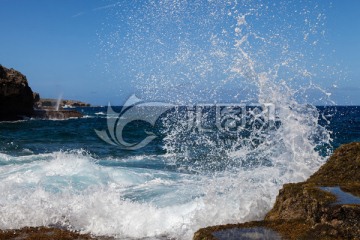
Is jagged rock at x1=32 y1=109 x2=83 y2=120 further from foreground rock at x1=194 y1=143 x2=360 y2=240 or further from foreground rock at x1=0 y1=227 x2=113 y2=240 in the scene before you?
foreground rock at x1=194 y1=143 x2=360 y2=240

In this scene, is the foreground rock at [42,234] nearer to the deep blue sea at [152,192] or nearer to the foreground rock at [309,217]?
the deep blue sea at [152,192]

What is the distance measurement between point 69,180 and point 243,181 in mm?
4861

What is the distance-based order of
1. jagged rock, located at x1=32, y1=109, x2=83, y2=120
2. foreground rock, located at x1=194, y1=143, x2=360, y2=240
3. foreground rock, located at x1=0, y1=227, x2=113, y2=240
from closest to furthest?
foreground rock, located at x1=194, y1=143, x2=360, y2=240 < foreground rock, located at x1=0, y1=227, x2=113, y2=240 < jagged rock, located at x1=32, y1=109, x2=83, y2=120

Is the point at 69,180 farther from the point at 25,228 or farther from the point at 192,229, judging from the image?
the point at 192,229

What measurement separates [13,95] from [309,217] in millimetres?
40853

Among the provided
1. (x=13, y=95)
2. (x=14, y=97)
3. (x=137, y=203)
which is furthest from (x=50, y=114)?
(x=137, y=203)

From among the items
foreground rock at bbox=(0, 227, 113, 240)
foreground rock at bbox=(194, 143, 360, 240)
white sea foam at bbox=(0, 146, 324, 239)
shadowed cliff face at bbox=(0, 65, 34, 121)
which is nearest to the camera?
foreground rock at bbox=(194, 143, 360, 240)

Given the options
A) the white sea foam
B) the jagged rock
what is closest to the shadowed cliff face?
the jagged rock

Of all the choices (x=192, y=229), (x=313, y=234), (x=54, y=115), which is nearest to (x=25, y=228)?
(x=192, y=229)

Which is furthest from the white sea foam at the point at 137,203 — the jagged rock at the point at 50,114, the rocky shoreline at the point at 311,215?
the jagged rock at the point at 50,114

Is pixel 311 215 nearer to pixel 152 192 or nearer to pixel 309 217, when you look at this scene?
pixel 309 217

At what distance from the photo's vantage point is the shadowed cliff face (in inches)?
1586

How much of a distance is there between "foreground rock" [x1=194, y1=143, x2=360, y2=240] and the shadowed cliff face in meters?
39.1

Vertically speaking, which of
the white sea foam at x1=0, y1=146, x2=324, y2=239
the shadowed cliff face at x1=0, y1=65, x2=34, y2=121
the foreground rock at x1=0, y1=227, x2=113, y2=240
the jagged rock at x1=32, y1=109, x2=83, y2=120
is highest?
the shadowed cliff face at x1=0, y1=65, x2=34, y2=121
